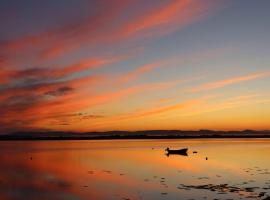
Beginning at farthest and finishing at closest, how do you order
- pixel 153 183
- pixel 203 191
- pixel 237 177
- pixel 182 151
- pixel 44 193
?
pixel 182 151, pixel 237 177, pixel 153 183, pixel 44 193, pixel 203 191

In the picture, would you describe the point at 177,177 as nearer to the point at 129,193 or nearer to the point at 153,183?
the point at 153,183

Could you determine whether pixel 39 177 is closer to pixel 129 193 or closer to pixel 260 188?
pixel 129 193

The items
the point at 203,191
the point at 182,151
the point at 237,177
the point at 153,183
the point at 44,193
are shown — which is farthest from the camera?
the point at 182,151

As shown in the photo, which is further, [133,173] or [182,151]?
[182,151]

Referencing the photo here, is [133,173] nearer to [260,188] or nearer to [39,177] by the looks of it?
[39,177]

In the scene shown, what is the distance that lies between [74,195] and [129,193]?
4.19m

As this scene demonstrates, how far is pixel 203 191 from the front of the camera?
89.2 feet

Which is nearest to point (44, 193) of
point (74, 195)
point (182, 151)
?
point (74, 195)

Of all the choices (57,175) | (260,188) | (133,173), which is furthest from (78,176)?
(260,188)

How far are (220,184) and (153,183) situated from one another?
5946 millimetres

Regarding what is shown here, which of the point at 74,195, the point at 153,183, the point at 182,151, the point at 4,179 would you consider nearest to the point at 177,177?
the point at 153,183

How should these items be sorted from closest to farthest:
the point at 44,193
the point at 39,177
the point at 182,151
A: 1. the point at 44,193
2. the point at 39,177
3. the point at 182,151

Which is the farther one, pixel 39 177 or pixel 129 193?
pixel 39 177

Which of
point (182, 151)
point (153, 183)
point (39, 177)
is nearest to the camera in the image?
point (153, 183)
